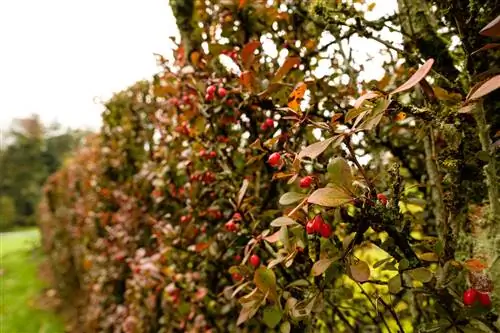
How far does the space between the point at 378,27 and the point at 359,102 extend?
0.79 metres

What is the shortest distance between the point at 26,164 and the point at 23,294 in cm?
2790

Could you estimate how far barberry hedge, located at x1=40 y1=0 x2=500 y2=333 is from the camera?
3.35 ft

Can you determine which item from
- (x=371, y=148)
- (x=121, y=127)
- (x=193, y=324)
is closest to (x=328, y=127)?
(x=371, y=148)

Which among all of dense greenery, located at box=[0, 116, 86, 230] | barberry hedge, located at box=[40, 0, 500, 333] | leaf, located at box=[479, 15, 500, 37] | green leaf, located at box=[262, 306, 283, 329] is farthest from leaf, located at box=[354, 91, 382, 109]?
dense greenery, located at box=[0, 116, 86, 230]

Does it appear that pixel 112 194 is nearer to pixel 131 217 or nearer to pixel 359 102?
pixel 131 217

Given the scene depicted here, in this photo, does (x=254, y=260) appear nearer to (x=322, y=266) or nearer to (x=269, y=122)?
(x=322, y=266)

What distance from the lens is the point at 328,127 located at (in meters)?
0.92

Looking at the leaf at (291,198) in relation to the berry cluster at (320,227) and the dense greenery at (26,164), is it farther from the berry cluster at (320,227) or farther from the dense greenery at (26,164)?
the dense greenery at (26,164)

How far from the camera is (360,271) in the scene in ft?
3.27

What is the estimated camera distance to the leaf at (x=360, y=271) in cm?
98

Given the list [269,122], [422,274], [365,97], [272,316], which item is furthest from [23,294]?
[365,97]

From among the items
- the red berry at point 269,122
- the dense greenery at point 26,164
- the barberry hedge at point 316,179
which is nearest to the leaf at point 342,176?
the barberry hedge at point 316,179

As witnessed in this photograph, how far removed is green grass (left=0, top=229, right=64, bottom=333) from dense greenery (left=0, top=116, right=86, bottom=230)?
16989mm

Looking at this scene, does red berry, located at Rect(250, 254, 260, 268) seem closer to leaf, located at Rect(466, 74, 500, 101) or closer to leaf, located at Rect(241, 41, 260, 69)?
leaf, located at Rect(241, 41, 260, 69)
